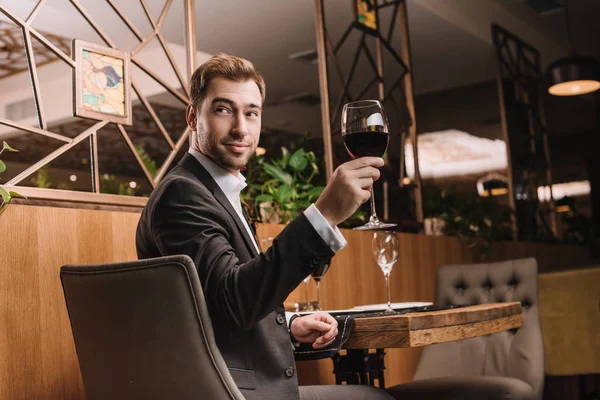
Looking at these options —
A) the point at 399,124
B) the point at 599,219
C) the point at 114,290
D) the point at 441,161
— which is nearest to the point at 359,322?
the point at 114,290

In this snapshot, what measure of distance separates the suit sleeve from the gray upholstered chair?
4.82 feet

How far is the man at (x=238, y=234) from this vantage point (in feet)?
3.96

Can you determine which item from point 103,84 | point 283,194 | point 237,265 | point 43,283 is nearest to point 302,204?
point 283,194

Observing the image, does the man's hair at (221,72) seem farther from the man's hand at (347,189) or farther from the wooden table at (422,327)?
the wooden table at (422,327)

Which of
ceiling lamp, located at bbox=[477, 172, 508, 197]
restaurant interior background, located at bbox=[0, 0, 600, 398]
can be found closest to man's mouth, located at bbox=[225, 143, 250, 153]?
restaurant interior background, located at bbox=[0, 0, 600, 398]

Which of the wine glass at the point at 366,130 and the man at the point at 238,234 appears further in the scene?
the wine glass at the point at 366,130

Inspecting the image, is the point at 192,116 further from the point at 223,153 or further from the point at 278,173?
the point at 278,173

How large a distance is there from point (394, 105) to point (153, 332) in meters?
3.73

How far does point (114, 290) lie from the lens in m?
1.23

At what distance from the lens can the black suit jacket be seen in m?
1.21

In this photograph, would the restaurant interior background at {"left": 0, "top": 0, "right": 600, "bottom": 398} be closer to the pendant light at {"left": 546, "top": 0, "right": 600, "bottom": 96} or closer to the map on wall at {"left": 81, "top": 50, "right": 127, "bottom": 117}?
the map on wall at {"left": 81, "top": 50, "right": 127, "bottom": 117}

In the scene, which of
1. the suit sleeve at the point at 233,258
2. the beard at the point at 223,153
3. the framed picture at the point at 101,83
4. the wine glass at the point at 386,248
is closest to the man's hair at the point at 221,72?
the beard at the point at 223,153

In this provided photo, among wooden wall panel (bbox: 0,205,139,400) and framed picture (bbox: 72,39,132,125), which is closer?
wooden wall panel (bbox: 0,205,139,400)

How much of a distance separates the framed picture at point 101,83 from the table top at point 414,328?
1260 mm
